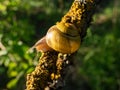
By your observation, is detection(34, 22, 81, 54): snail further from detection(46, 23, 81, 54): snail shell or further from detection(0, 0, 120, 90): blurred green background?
detection(0, 0, 120, 90): blurred green background

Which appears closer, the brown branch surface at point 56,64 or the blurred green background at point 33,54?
the brown branch surface at point 56,64

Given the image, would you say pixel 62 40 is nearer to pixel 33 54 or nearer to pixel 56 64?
pixel 56 64

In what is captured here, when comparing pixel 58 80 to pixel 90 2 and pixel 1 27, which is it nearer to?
pixel 90 2

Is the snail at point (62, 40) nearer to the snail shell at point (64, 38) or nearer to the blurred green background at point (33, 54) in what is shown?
the snail shell at point (64, 38)

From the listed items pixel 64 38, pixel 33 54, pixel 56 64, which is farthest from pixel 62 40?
pixel 33 54

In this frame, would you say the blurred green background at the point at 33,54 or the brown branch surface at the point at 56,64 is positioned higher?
the blurred green background at the point at 33,54

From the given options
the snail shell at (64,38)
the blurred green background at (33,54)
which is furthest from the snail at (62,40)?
the blurred green background at (33,54)

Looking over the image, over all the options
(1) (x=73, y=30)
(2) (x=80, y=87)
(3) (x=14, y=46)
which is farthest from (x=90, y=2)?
(2) (x=80, y=87)
